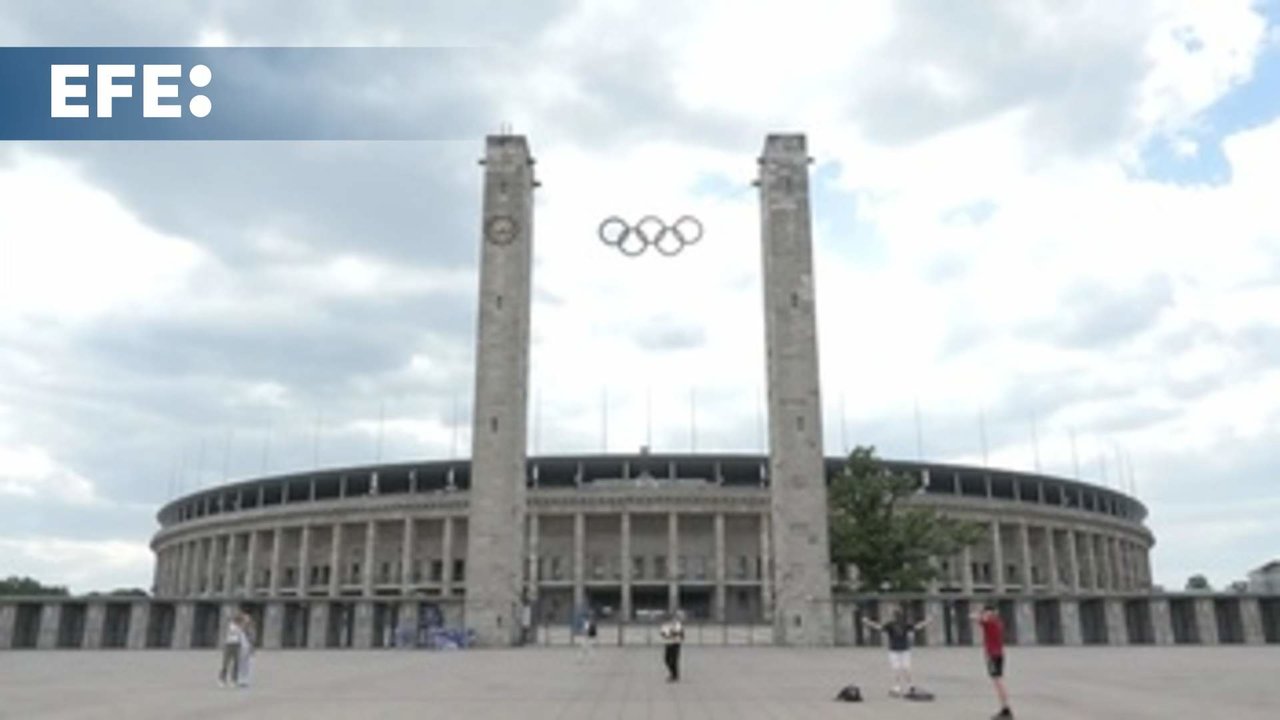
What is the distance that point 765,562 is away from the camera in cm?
10425

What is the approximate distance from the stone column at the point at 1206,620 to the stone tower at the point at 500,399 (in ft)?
133

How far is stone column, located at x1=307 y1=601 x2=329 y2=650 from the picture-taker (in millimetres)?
60719

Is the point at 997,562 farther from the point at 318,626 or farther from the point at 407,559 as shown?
the point at 318,626

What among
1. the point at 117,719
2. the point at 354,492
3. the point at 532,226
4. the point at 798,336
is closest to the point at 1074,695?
the point at 117,719

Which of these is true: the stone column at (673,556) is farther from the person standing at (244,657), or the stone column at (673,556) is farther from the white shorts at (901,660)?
the white shorts at (901,660)

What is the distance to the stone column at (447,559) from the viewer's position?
107m

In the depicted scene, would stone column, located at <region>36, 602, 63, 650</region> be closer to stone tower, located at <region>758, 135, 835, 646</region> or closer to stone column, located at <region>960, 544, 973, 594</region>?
stone tower, located at <region>758, 135, 835, 646</region>

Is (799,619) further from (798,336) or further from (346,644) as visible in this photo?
(346,644)

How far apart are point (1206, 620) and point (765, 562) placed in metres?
49.7

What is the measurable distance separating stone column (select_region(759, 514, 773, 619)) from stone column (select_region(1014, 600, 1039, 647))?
40.5 m

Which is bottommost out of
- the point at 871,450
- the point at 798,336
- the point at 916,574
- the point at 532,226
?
the point at 916,574

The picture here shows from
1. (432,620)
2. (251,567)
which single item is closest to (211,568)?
(251,567)

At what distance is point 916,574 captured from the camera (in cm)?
7294

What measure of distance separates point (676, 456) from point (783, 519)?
50.1 meters
